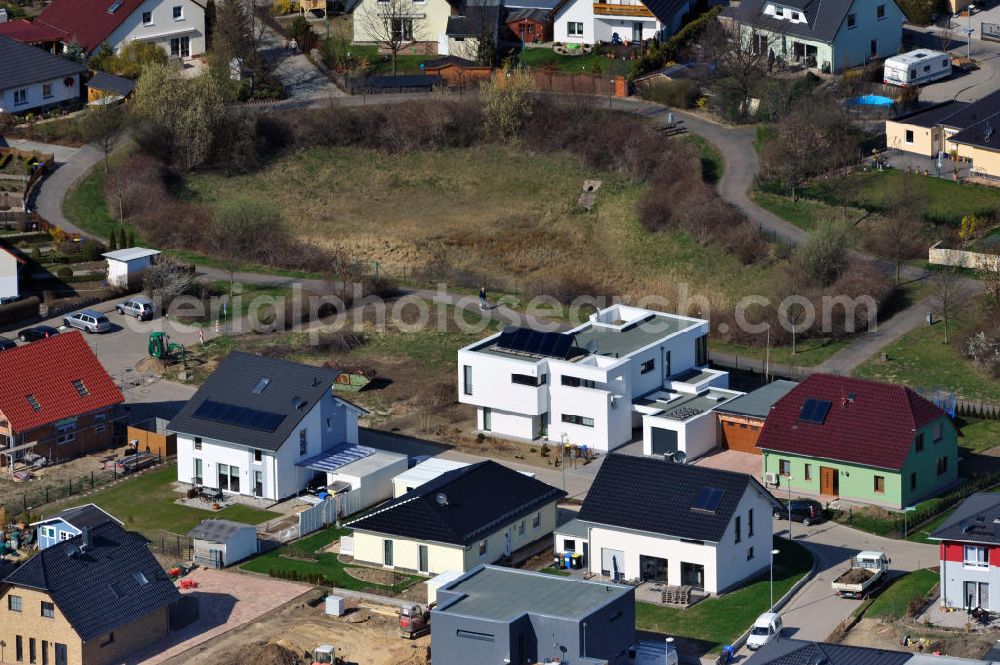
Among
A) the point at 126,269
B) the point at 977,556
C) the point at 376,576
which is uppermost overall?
the point at 126,269

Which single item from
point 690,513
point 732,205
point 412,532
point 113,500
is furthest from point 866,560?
point 732,205

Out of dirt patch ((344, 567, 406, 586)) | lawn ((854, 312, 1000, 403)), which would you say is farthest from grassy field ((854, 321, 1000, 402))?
dirt patch ((344, 567, 406, 586))

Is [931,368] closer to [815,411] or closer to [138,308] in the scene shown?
[815,411]

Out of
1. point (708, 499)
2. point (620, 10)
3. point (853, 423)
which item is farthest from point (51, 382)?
point (620, 10)

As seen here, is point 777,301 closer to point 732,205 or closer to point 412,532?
point 732,205

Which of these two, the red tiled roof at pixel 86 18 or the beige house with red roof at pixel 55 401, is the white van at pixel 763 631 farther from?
the red tiled roof at pixel 86 18

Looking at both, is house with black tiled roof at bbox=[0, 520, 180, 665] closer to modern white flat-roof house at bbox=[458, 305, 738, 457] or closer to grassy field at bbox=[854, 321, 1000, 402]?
modern white flat-roof house at bbox=[458, 305, 738, 457]
